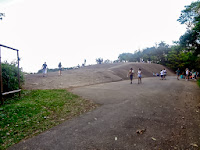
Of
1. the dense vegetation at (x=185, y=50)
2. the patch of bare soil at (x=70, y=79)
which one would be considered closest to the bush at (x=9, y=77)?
the patch of bare soil at (x=70, y=79)

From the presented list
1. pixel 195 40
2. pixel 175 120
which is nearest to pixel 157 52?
pixel 195 40

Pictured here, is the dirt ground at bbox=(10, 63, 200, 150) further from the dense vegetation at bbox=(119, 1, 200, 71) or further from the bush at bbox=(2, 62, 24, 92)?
the dense vegetation at bbox=(119, 1, 200, 71)

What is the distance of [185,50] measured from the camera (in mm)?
27078

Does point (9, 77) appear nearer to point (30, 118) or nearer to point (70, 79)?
point (30, 118)

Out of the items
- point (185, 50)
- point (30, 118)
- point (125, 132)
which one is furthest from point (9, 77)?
point (185, 50)

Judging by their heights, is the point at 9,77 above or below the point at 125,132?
above

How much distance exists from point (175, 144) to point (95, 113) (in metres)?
3.00

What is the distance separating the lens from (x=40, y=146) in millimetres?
2912

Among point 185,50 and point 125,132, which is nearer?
point 125,132

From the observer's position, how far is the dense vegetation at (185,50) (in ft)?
56.7

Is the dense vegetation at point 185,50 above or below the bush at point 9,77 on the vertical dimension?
above

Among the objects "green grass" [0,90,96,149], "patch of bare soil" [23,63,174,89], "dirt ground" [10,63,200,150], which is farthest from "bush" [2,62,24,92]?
"dirt ground" [10,63,200,150]

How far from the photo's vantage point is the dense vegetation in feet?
56.7

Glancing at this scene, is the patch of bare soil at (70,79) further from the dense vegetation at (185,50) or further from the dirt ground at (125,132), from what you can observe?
the dense vegetation at (185,50)
